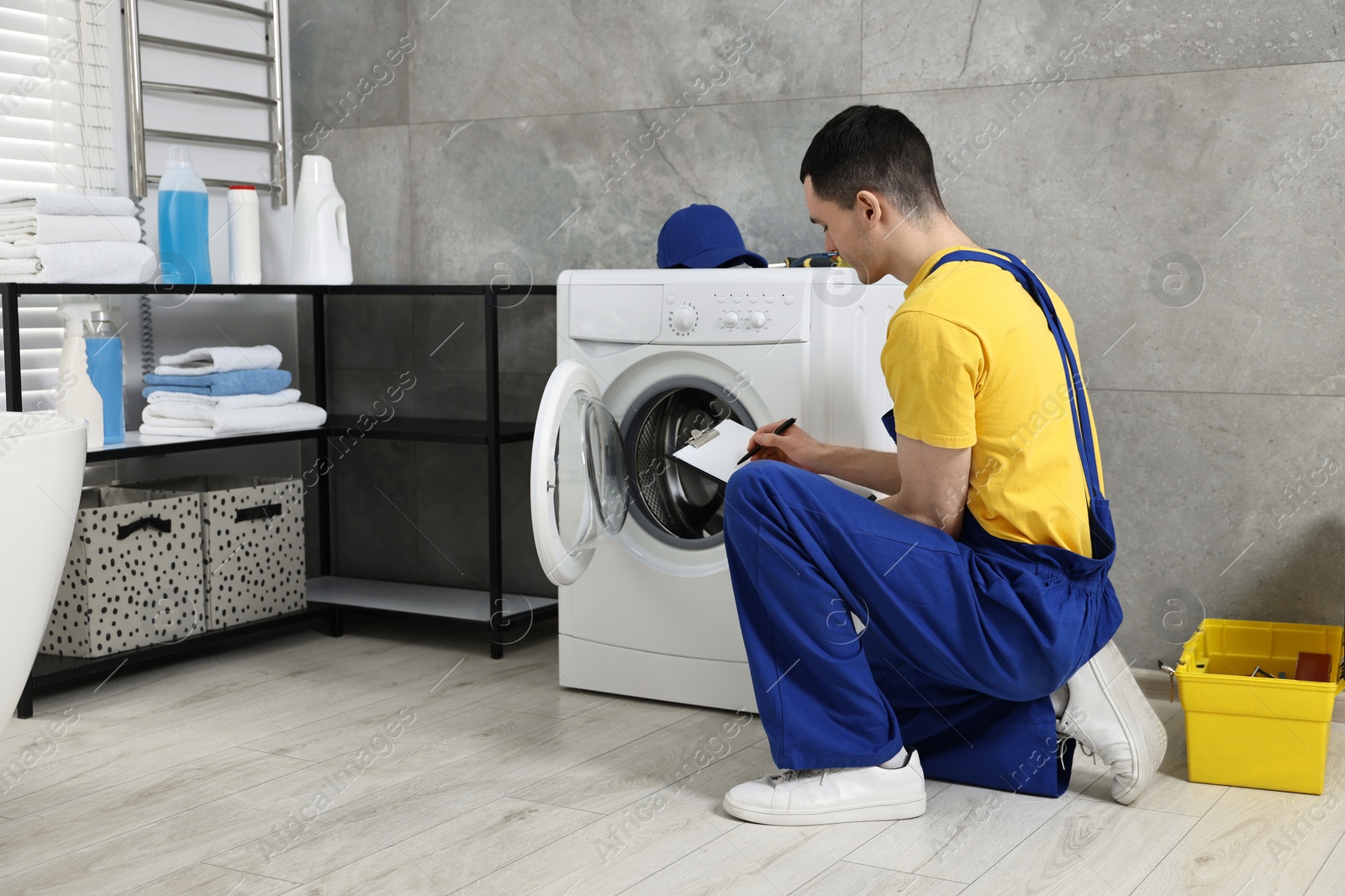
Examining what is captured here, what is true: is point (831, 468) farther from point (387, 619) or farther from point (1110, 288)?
point (387, 619)

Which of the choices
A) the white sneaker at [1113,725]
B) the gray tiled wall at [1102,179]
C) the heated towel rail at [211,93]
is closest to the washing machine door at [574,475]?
the gray tiled wall at [1102,179]

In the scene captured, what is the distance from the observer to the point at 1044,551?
1764 millimetres

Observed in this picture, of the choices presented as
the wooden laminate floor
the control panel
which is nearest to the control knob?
the control panel

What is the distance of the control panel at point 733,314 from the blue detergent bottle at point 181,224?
1.25m

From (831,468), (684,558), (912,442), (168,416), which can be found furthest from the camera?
(168,416)

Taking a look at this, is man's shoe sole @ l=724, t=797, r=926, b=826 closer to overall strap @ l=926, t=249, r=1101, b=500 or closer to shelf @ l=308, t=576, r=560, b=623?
overall strap @ l=926, t=249, r=1101, b=500

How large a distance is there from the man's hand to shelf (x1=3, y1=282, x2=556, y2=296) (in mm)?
886

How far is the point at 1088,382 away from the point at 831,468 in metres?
0.77

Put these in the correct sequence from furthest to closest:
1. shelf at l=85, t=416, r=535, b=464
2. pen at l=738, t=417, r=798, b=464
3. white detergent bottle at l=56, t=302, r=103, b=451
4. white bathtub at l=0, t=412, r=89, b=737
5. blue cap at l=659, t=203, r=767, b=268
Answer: shelf at l=85, t=416, r=535, b=464
white detergent bottle at l=56, t=302, r=103, b=451
blue cap at l=659, t=203, r=767, b=268
pen at l=738, t=417, r=798, b=464
white bathtub at l=0, t=412, r=89, b=737

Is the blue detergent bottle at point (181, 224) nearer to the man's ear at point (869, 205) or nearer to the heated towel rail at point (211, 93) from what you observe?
the heated towel rail at point (211, 93)

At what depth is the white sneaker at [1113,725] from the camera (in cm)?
190

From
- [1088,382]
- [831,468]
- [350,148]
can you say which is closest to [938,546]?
[831,468]

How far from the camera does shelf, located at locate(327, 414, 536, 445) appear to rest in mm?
2857

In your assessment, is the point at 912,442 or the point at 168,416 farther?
the point at 168,416
